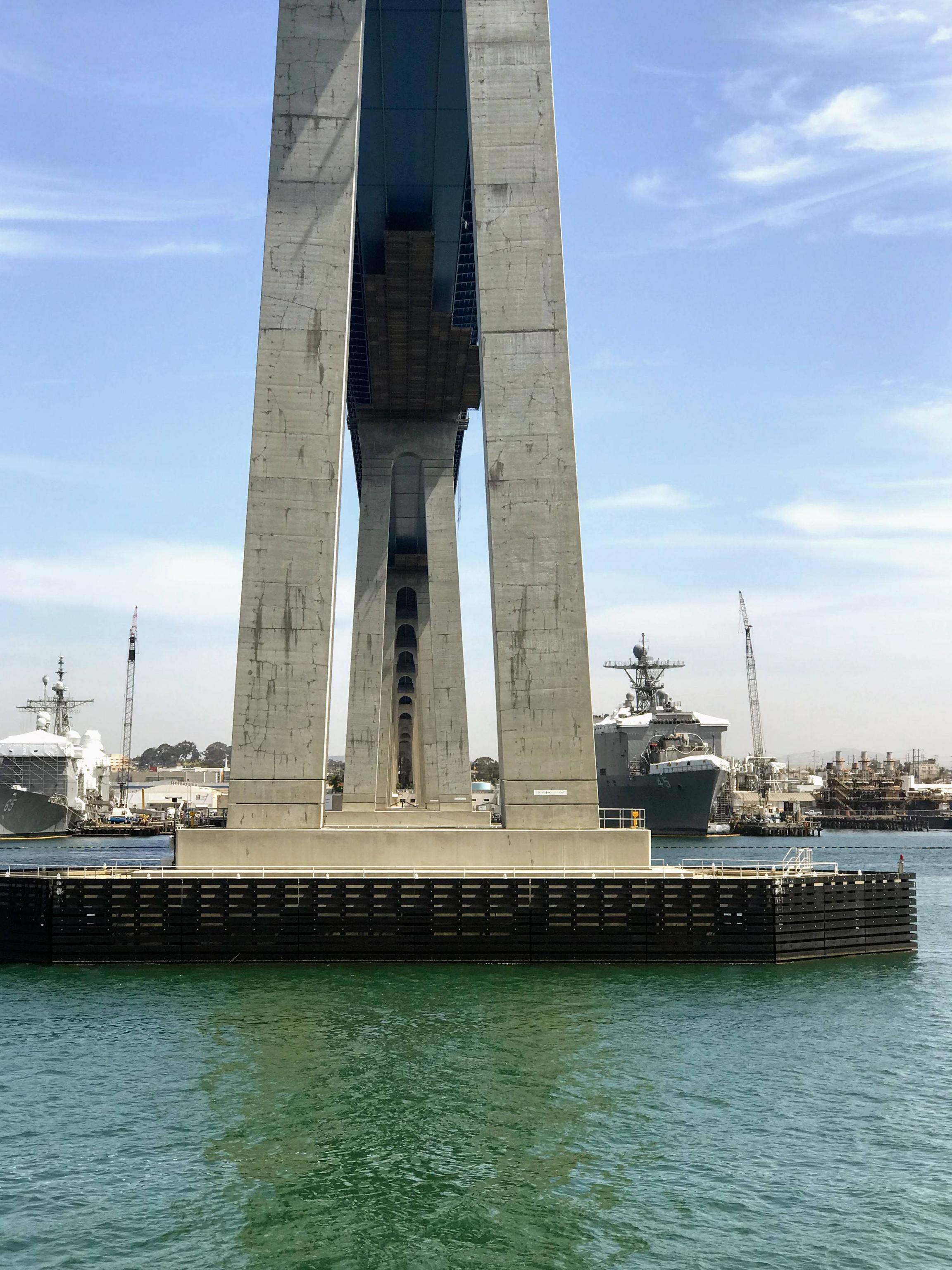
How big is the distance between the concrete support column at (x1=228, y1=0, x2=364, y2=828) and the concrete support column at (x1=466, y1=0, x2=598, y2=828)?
448 cm

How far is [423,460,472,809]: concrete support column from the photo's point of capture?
7769 cm

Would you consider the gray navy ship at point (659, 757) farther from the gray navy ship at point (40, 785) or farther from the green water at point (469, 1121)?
the green water at point (469, 1121)

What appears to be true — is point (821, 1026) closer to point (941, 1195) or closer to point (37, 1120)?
point (941, 1195)

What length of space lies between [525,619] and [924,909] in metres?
33.4

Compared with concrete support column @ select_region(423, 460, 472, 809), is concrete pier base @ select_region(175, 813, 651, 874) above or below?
below

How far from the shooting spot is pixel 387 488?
78500 millimetres

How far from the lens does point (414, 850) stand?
33812 mm

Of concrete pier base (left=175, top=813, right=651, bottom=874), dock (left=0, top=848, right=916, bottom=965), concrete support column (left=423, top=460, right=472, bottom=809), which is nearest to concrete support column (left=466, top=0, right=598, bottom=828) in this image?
concrete pier base (left=175, top=813, right=651, bottom=874)

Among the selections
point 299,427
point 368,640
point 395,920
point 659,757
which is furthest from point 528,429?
point 659,757

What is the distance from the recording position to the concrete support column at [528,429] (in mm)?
35000

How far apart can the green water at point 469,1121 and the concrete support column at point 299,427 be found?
7328 mm

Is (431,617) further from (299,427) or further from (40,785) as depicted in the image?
(40,785)

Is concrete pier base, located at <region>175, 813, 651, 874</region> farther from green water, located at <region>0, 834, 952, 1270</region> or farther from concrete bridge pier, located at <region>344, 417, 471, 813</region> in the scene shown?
concrete bridge pier, located at <region>344, 417, 471, 813</region>

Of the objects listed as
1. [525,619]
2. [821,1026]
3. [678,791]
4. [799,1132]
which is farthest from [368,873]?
[678,791]
